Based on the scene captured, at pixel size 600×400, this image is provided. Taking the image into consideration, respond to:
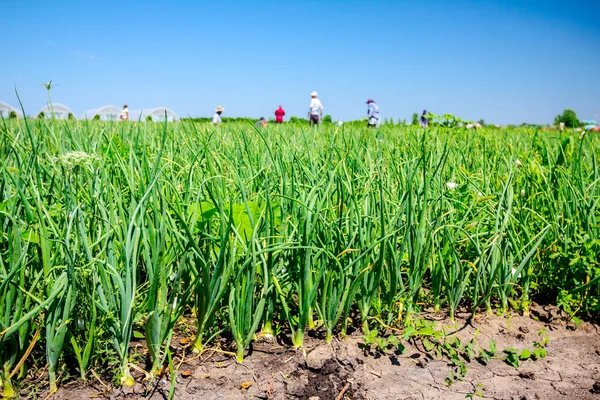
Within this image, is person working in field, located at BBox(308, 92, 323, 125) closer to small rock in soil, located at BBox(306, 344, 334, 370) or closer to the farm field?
the farm field

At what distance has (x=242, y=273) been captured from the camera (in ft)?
4.49

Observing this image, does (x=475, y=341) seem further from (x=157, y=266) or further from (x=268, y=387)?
(x=157, y=266)

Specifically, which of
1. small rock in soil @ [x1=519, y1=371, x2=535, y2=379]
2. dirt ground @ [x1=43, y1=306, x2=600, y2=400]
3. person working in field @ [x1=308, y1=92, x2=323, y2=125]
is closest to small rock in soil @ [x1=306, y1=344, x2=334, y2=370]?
dirt ground @ [x1=43, y1=306, x2=600, y2=400]

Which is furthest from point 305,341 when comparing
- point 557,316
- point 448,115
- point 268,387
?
point 448,115

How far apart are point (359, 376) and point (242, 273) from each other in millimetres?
435

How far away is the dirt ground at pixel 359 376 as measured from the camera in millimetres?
1274

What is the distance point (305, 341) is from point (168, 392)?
44 cm

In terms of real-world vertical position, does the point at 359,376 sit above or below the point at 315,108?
below

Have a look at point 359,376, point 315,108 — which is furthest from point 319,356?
point 315,108

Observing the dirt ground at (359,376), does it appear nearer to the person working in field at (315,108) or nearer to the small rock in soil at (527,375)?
the small rock in soil at (527,375)

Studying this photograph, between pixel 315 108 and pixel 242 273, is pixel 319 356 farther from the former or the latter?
pixel 315 108

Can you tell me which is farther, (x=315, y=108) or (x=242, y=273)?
(x=315, y=108)

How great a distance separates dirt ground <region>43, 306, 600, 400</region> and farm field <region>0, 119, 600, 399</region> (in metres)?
0.02

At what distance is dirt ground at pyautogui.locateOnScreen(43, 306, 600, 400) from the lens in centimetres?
127
